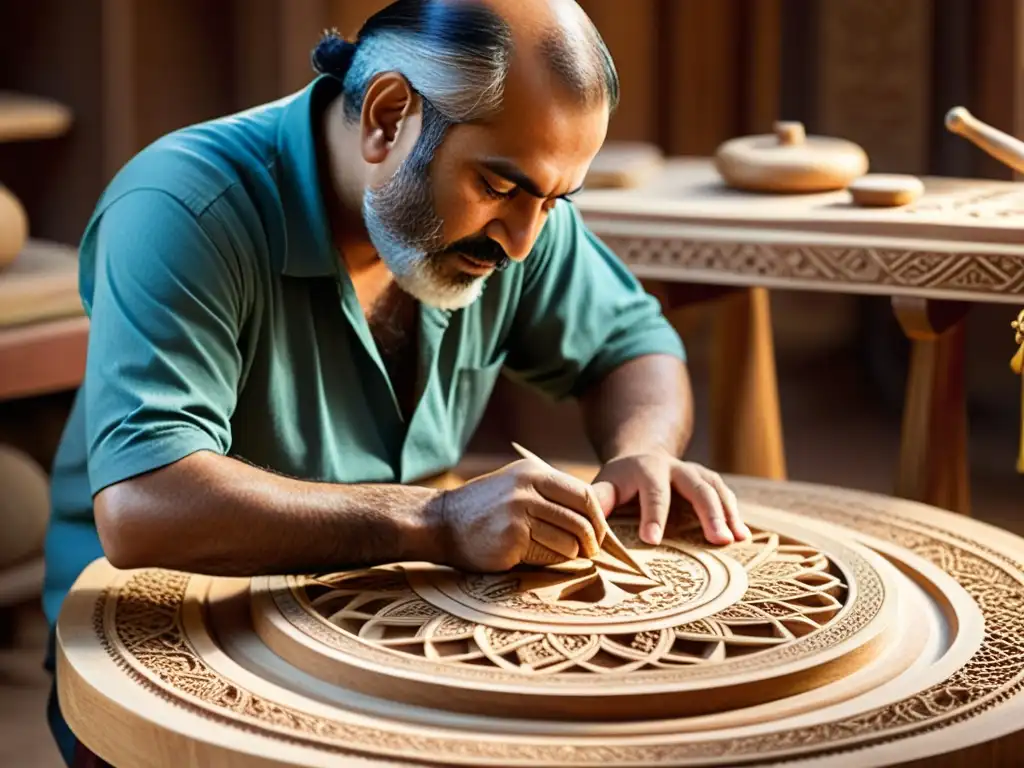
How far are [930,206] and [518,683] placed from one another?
1656mm

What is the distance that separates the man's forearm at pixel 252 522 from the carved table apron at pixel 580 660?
52 millimetres

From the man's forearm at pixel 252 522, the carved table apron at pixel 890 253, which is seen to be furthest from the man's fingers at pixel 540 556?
the carved table apron at pixel 890 253

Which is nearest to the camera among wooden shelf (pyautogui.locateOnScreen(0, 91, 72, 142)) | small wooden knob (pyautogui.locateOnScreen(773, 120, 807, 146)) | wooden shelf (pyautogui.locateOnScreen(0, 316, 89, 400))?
small wooden knob (pyautogui.locateOnScreen(773, 120, 807, 146))

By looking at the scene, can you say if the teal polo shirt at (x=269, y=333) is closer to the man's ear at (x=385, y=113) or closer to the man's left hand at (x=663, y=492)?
the man's ear at (x=385, y=113)

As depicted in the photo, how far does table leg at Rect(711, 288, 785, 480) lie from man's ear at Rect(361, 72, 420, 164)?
1.52m

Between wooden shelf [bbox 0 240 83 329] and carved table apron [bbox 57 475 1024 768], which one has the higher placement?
carved table apron [bbox 57 475 1024 768]

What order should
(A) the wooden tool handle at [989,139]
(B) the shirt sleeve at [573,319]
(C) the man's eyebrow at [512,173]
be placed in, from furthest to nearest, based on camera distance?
(A) the wooden tool handle at [989,139] < (B) the shirt sleeve at [573,319] < (C) the man's eyebrow at [512,173]

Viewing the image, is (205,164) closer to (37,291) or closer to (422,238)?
(422,238)

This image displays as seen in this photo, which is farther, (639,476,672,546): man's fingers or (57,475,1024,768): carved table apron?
(639,476,672,546): man's fingers

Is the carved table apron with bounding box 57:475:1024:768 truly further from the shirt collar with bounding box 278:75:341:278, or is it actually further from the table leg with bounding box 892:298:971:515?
the table leg with bounding box 892:298:971:515

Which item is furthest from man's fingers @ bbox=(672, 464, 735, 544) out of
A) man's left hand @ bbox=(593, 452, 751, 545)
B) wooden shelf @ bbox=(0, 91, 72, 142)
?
wooden shelf @ bbox=(0, 91, 72, 142)

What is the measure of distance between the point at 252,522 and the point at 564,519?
41cm

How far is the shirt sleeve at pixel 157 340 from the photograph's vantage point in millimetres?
2113

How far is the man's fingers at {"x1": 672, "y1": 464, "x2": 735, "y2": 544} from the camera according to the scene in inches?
90.0
